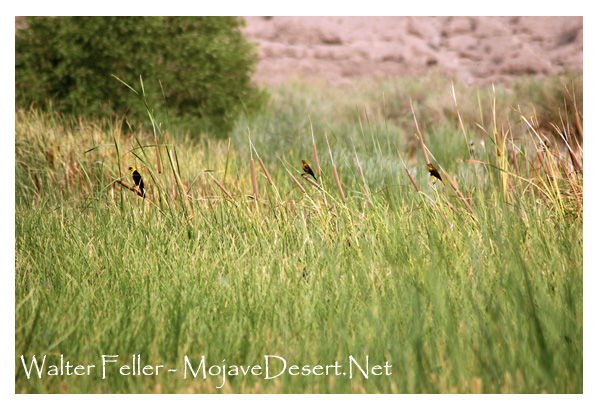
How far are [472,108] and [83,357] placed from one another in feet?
21.3

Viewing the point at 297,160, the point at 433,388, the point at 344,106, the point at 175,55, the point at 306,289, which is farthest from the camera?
the point at 344,106

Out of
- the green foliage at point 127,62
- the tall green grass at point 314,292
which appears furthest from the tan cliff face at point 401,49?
the tall green grass at point 314,292

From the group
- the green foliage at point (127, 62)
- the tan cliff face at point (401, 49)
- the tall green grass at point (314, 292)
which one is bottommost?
the tall green grass at point (314, 292)

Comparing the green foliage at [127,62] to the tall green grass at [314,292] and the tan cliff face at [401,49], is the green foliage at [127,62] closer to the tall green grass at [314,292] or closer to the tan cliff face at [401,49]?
the tan cliff face at [401,49]

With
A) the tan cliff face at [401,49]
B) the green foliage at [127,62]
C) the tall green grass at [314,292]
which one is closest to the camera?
the tall green grass at [314,292]

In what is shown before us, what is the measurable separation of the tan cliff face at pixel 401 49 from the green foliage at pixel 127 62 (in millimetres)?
1388

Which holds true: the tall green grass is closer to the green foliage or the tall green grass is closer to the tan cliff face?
the tan cliff face

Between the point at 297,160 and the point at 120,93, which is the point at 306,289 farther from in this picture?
the point at 120,93

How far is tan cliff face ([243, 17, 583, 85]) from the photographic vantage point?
18.1ft

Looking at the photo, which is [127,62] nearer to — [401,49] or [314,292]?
[314,292]

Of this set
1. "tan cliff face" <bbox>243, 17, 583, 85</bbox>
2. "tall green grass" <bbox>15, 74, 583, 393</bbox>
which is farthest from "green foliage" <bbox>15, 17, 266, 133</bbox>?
"tall green grass" <bbox>15, 74, 583, 393</bbox>

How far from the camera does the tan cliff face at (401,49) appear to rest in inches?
218
